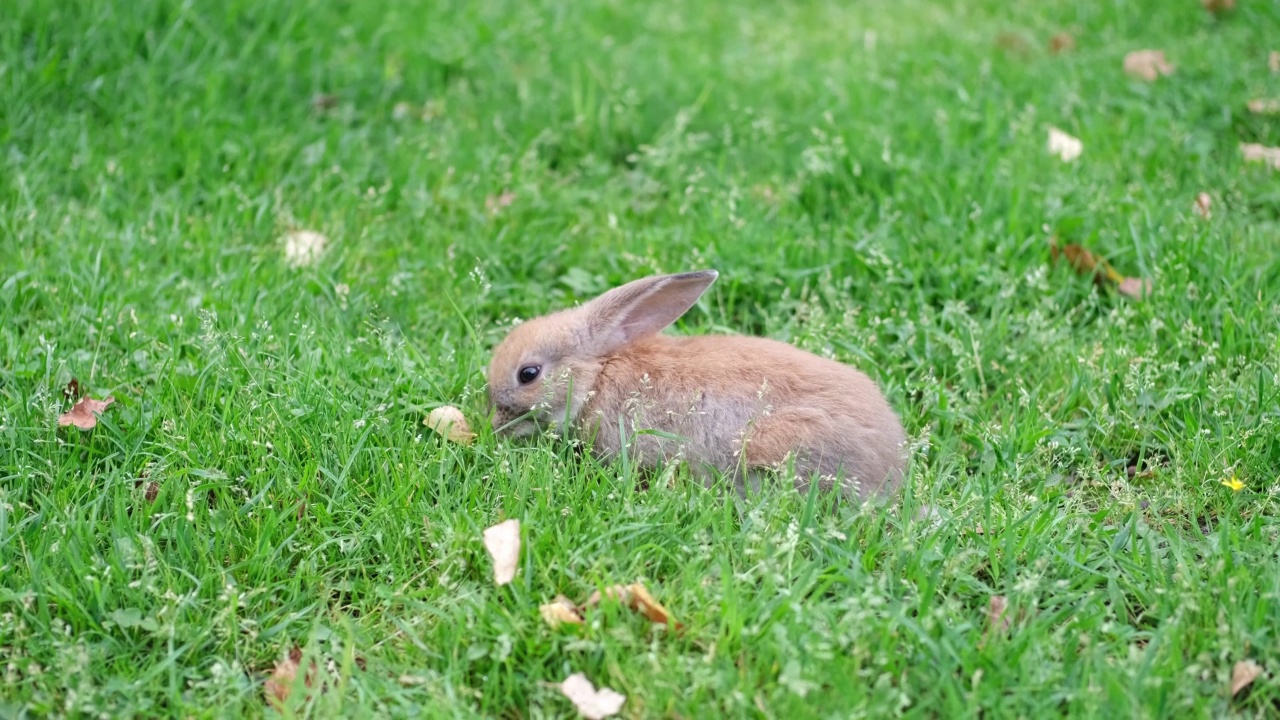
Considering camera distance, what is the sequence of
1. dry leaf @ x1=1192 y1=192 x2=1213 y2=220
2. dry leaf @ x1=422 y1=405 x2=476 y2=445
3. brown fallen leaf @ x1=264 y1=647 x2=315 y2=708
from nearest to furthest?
brown fallen leaf @ x1=264 y1=647 x2=315 y2=708 → dry leaf @ x1=422 y1=405 x2=476 y2=445 → dry leaf @ x1=1192 y1=192 x2=1213 y2=220

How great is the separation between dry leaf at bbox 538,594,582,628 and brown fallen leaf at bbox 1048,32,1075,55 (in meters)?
5.37

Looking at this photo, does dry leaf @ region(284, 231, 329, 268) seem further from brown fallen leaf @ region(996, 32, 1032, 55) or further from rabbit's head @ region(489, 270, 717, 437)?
brown fallen leaf @ region(996, 32, 1032, 55)

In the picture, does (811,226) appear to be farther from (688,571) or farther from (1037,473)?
(688,571)

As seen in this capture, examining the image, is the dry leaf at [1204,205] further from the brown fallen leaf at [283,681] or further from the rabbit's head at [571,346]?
the brown fallen leaf at [283,681]

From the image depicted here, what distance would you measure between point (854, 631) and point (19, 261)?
3592 mm

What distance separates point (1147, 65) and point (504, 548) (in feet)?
16.8

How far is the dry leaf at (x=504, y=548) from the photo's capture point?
3195 millimetres

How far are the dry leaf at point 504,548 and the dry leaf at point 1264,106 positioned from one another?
Answer: 4.65 m

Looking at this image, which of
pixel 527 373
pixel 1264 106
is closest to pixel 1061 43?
pixel 1264 106

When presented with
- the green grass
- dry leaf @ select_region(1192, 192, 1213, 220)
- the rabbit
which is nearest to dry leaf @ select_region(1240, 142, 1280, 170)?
the green grass

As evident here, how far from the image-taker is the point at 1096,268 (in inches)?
193

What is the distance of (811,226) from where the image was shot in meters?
5.22

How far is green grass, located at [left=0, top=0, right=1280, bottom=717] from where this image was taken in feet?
9.95

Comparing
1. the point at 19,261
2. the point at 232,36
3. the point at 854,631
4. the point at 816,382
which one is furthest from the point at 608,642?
the point at 232,36
